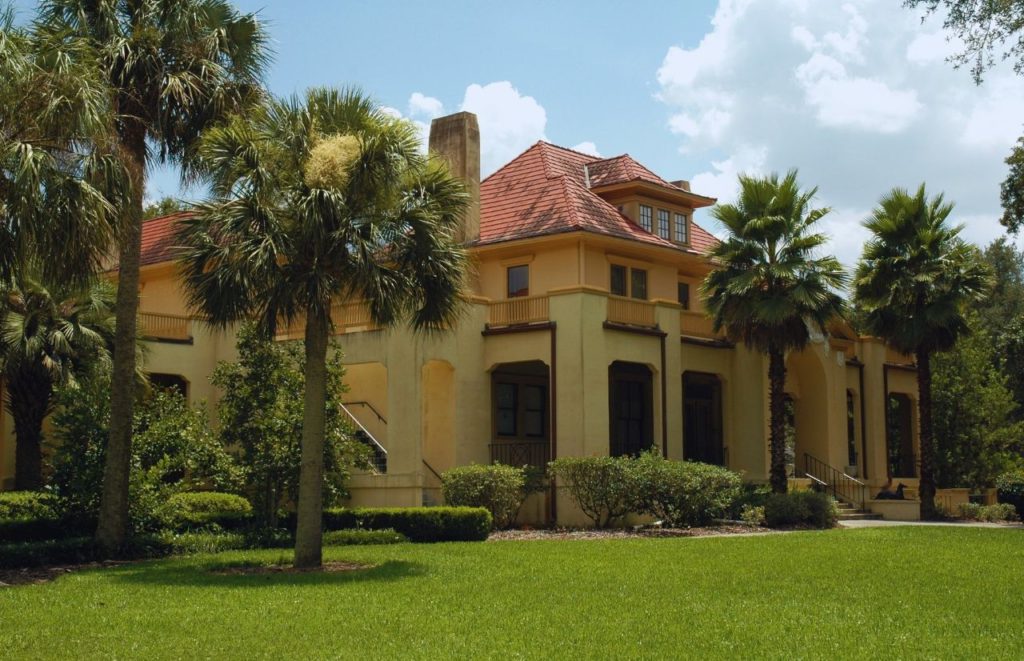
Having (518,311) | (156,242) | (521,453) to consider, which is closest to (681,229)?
(518,311)

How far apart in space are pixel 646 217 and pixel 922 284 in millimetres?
7874

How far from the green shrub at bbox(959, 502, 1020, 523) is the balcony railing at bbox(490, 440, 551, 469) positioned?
39.4ft

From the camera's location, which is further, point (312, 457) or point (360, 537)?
point (360, 537)

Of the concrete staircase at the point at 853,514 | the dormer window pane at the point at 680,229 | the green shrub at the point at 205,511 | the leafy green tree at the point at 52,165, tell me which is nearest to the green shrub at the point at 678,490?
the concrete staircase at the point at 853,514

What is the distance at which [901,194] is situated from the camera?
1348 inches

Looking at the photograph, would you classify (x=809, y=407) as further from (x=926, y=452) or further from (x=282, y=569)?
(x=282, y=569)

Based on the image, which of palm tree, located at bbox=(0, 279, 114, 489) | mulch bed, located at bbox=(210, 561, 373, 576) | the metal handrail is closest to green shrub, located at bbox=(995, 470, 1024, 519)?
the metal handrail

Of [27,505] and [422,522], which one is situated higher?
[27,505]

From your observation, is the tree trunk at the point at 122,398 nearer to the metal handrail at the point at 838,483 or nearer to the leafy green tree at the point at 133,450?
the leafy green tree at the point at 133,450

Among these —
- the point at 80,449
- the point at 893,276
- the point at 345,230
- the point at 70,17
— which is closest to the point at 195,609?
the point at 345,230

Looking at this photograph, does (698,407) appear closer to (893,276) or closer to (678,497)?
(893,276)

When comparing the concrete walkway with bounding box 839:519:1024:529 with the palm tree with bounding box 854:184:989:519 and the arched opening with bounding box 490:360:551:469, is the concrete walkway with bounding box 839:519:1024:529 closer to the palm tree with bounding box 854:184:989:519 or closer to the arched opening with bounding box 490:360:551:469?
the palm tree with bounding box 854:184:989:519

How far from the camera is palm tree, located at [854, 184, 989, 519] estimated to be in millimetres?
33344

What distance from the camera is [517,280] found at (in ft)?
112
